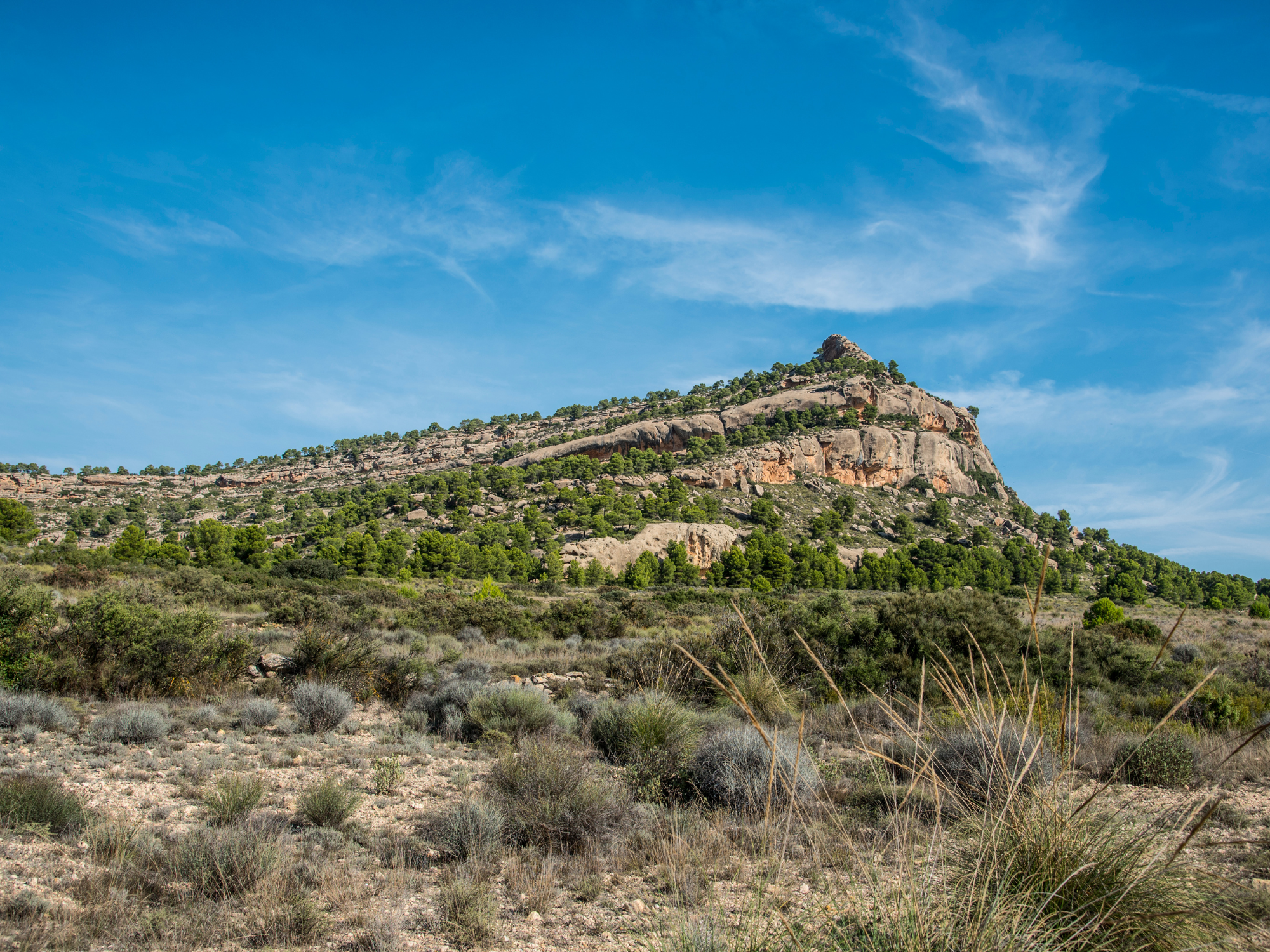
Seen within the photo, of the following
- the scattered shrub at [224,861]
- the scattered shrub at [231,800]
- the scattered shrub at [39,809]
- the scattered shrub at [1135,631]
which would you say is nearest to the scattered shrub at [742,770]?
the scattered shrub at [224,861]

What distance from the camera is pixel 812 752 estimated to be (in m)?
6.59

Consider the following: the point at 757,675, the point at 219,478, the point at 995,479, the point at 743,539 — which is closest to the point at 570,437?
the point at 743,539

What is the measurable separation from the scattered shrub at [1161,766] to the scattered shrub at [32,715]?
10752 mm

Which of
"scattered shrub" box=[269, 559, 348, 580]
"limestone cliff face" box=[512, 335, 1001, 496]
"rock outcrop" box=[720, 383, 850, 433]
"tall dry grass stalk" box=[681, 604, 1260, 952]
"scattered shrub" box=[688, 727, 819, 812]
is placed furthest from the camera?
"rock outcrop" box=[720, 383, 850, 433]

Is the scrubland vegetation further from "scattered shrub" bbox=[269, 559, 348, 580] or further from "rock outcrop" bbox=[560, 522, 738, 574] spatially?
"rock outcrop" bbox=[560, 522, 738, 574]

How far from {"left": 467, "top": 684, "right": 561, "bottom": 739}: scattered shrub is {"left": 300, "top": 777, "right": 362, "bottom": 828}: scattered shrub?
2.48 metres

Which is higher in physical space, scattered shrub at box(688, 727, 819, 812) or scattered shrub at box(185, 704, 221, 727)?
scattered shrub at box(688, 727, 819, 812)

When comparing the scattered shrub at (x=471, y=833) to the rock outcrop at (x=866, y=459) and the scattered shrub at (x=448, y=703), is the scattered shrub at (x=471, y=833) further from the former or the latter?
the rock outcrop at (x=866, y=459)

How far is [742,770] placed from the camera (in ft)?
18.0

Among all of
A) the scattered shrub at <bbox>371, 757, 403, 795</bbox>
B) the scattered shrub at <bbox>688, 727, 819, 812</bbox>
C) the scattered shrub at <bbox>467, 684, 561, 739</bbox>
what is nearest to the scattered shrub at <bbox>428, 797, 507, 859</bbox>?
the scattered shrub at <bbox>371, 757, 403, 795</bbox>

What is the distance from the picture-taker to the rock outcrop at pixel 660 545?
197ft

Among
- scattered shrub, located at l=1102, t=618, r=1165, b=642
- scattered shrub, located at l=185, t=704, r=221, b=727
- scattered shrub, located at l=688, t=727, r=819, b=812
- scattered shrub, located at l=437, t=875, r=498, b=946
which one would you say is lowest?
scattered shrub, located at l=185, t=704, r=221, b=727

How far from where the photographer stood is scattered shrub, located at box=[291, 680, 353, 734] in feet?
26.2

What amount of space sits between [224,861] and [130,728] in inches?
166
